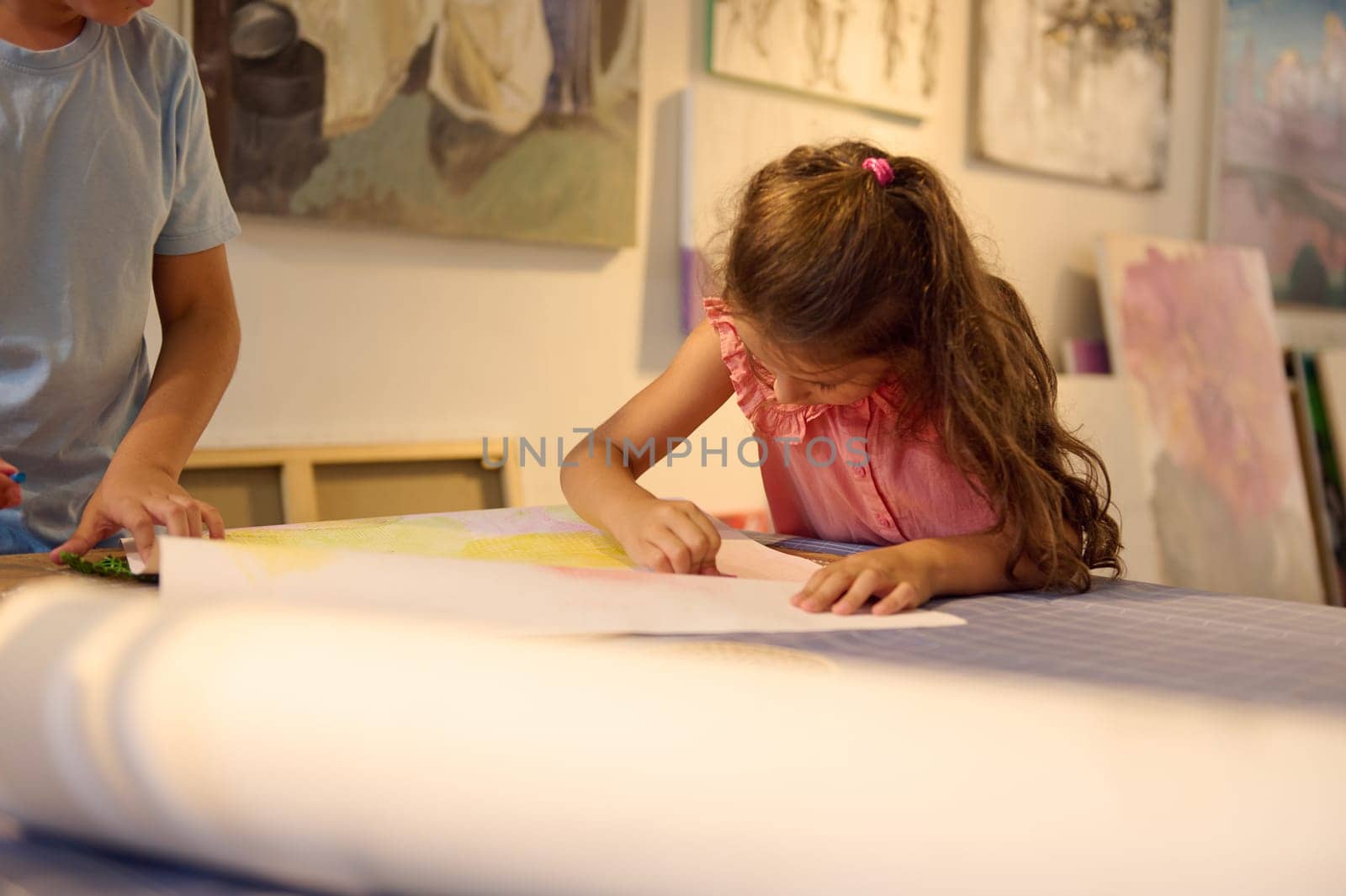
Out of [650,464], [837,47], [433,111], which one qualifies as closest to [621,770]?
[650,464]

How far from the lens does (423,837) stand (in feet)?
1.31

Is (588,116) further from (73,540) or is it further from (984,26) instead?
(73,540)

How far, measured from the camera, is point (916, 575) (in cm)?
76

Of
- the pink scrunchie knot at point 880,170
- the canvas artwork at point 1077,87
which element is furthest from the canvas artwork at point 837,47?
the pink scrunchie knot at point 880,170

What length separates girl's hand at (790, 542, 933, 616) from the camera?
0.68 meters

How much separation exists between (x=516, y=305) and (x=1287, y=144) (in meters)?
2.62

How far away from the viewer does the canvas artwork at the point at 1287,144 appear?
3.39 meters

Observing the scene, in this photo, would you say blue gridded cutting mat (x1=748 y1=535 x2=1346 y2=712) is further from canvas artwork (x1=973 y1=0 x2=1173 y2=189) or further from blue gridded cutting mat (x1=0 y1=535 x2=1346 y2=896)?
canvas artwork (x1=973 y1=0 x2=1173 y2=189)

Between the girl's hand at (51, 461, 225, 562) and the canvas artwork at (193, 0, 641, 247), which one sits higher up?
the canvas artwork at (193, 0, 641, 247)

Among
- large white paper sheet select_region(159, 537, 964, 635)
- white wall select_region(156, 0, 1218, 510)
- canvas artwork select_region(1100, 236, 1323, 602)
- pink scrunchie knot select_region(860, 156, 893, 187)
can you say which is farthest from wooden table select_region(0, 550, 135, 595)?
canvas artwork select_region(1100, 236, 1323, 602)

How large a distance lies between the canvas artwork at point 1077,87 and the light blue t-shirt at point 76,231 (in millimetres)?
2272

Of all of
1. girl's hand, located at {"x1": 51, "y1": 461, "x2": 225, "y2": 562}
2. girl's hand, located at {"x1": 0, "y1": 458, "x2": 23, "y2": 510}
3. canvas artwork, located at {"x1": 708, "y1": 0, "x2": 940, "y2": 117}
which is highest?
canvas artwork, located at {"x1": 708, "y1": 0, "x2": 940, "y2": 117}

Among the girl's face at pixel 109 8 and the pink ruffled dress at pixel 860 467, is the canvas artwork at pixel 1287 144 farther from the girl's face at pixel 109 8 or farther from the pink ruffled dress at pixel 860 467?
the girl's face at pixel 109 8

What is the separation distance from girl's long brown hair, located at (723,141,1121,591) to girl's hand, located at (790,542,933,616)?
0.51 ft
